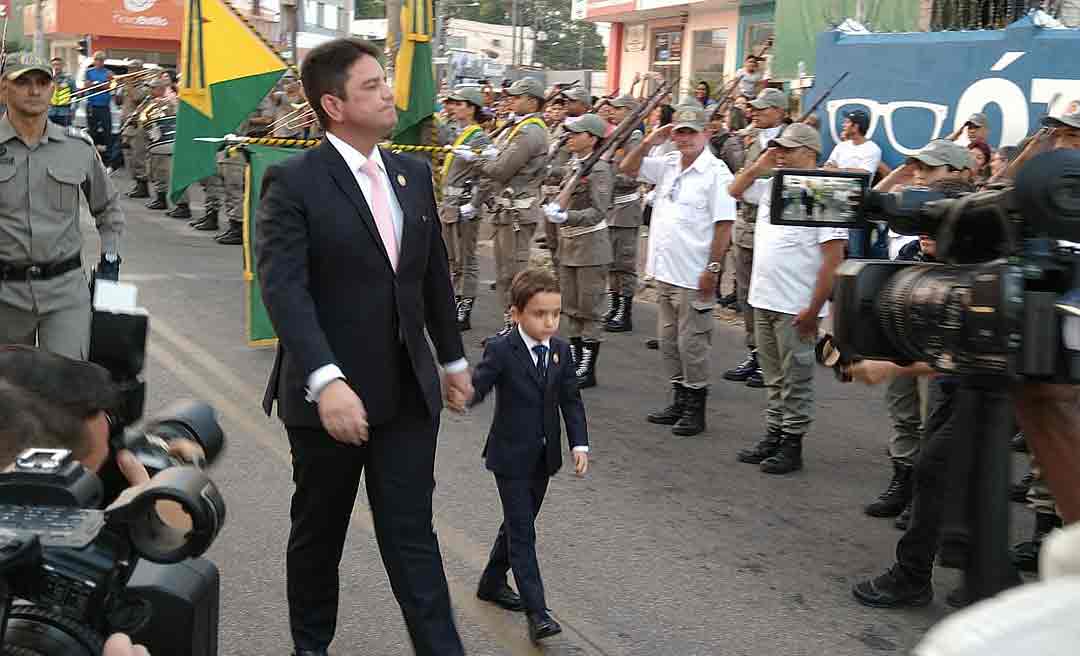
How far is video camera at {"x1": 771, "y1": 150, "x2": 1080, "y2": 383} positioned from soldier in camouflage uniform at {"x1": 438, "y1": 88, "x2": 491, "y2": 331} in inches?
305

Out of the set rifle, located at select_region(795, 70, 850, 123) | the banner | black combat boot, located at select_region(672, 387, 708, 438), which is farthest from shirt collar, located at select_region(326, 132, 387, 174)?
rifle, located at select_region(795, 70, 850, 123)

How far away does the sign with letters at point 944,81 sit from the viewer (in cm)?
966

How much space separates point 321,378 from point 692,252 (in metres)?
4.17

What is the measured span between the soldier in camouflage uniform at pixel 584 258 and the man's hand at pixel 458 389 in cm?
434

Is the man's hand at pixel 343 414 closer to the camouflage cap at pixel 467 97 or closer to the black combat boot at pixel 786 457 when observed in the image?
the black combat boot at pixel 786 457

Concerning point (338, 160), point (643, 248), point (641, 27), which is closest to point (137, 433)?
point (338, 160)

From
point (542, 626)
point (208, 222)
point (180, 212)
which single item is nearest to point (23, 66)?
point (542, 626)

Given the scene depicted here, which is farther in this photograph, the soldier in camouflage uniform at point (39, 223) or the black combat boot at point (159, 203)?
the black combat boot at point (159, 203)

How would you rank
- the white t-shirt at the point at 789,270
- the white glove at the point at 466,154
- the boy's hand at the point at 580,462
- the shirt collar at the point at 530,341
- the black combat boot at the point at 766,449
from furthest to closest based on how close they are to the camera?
the white glove at the point at 466,154 < the black combat boot at the point at 766,449 < the white t-shirt at the point at 789,270 < the shirt collar at the point at 530,341 < the boy's hand at the point at 580,462

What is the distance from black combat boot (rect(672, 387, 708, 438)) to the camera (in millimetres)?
7273

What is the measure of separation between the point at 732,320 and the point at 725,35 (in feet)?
58.9

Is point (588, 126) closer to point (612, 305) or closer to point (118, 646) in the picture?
point (612, 305)

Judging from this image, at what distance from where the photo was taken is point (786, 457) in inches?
260

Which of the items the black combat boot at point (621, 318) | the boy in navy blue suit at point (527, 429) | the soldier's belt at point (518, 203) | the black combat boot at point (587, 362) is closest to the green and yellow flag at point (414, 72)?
the soldier's belt at point (518, 203)
